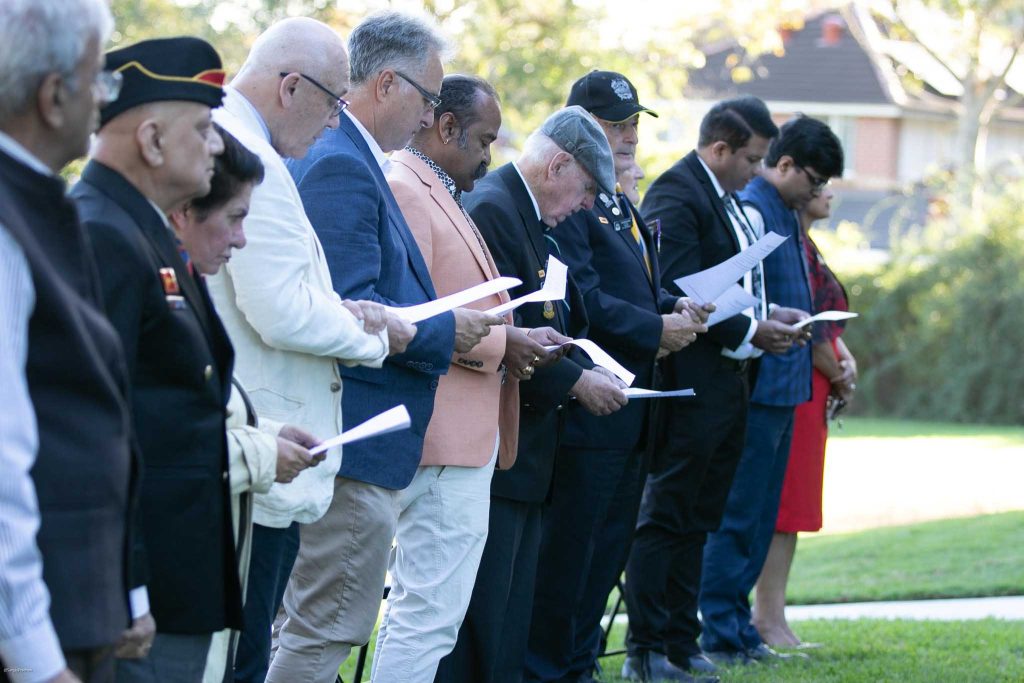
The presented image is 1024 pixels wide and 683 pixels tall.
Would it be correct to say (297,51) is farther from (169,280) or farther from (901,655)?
(901,655)

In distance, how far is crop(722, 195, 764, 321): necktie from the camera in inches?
267

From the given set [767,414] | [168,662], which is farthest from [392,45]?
[767,414]

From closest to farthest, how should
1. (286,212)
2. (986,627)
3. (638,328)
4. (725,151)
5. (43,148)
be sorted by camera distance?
(43,148)
(286,212)
(638,328)
(725,151)
(986,627)

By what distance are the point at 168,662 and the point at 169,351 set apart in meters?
0.63

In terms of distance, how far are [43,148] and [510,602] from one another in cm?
323

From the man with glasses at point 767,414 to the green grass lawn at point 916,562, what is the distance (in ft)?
8.14

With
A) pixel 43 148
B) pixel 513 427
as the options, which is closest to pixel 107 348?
pixel 43 148

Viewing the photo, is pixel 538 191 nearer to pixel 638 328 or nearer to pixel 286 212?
pixel 638 328

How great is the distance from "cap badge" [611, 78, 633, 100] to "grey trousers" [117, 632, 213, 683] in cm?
385

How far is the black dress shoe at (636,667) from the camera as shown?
20.9 feet

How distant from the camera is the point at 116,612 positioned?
7.59ft

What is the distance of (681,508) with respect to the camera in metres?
6.46

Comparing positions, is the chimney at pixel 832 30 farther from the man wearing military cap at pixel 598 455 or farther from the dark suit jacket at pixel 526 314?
the dark suit jacket at pixel 526 314

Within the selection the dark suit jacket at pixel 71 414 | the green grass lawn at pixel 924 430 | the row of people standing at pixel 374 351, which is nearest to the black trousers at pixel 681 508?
the row of people standing at pixel 374 351
